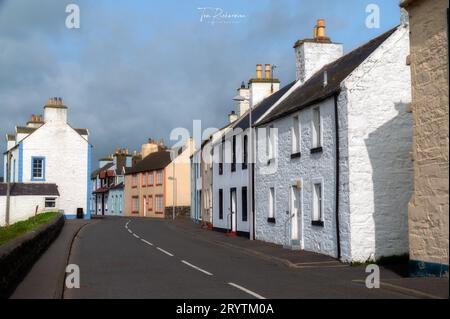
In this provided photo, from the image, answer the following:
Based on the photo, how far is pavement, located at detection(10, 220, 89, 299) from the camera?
11625 millimetres

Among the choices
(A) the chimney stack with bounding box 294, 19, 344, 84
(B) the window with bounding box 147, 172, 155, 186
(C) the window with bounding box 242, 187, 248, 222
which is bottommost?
(C) the window with bounding box 242, 187, 248, 222

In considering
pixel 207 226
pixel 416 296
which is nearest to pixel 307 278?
pixel 416 296

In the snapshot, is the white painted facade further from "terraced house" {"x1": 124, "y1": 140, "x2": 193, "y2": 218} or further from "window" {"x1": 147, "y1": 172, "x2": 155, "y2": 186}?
"window" {"x1": 147, "y1": 172, "x2": 155, "y2": 186}

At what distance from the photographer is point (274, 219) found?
25016 millimetres

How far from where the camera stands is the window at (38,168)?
168 ft

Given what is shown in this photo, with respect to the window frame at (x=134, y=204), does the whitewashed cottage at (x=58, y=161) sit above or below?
above

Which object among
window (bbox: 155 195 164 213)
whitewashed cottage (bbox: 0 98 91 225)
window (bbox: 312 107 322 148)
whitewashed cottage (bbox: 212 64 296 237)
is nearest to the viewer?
window (bbox: 312 107 322 148)

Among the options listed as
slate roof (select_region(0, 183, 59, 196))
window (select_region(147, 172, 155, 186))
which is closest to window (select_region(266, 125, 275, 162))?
slate roof (select_region(0, 183, 59, 196))

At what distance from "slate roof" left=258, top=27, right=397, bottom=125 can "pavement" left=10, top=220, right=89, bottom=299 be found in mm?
9975

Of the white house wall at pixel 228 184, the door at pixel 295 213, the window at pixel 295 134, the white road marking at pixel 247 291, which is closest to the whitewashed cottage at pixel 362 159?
the door at pixel 295 213

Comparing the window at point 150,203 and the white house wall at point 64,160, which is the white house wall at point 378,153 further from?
the window at point 150,203

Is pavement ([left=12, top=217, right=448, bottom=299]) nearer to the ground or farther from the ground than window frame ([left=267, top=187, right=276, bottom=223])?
nearer to the ground

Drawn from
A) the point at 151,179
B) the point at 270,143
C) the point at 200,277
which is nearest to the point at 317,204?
the point at 270,143
